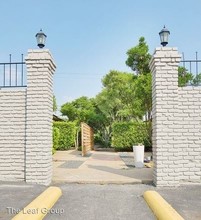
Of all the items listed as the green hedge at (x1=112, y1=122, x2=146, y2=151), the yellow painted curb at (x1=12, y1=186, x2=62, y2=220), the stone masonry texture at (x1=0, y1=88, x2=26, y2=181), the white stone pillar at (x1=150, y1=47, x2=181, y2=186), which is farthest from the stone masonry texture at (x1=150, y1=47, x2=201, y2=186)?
the green hedge at (x1=112, y1=122, x2=146, y2=151)

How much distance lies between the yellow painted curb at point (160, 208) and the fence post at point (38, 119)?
95.4 inches

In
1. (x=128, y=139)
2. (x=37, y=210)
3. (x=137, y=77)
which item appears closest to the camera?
(x=37, y=210)

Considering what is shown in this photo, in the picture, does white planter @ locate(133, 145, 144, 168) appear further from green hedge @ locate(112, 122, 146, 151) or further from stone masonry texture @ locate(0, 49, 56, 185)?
green hedge @ locate(112, 122, 146, 151)

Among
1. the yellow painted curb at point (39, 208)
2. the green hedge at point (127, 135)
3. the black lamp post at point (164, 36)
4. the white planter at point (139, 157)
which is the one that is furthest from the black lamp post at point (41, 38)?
the green hedge at point (127, 135)

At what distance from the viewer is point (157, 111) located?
659 centimetres

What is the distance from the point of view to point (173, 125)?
6.57m

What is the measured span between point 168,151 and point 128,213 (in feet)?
7.75

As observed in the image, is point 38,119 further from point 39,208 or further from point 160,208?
point 160,208

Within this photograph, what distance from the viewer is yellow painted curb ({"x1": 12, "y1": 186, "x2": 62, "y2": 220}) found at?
13.0 ft

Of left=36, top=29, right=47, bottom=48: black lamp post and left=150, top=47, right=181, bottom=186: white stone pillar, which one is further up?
left=36, top=29, right=47, bottom=48: black lamp post

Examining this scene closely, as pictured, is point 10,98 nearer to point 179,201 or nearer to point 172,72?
point 172,72

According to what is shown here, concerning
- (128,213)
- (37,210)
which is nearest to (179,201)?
(128,213)

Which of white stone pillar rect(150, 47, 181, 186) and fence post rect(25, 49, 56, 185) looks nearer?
white stone pillar rect(150, 47, 181, 186)

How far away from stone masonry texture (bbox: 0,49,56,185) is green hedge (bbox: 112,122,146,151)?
1553cm
